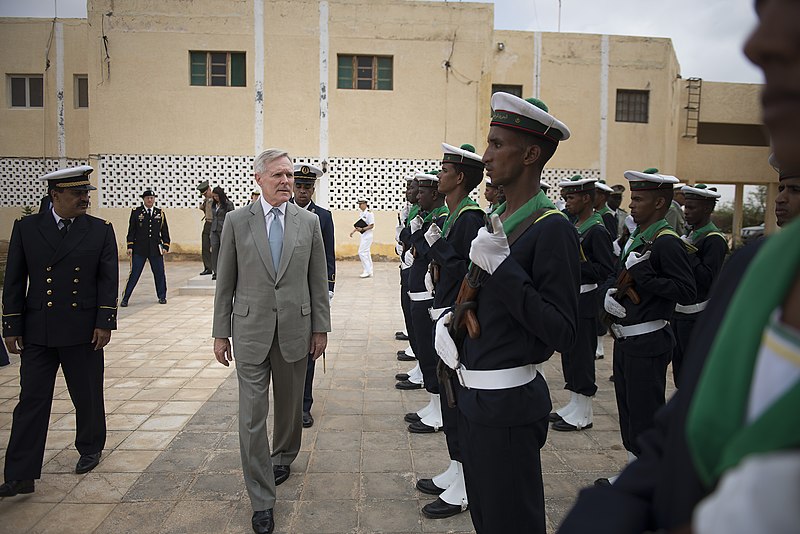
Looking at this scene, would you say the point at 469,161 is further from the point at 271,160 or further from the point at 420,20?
the point at 420,20

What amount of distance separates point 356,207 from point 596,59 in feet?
29.8

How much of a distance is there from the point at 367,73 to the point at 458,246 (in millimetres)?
14636

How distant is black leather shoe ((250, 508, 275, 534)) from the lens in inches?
127

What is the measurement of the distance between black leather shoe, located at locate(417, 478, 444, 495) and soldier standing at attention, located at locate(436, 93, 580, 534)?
4.11ft

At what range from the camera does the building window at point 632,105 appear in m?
19.3

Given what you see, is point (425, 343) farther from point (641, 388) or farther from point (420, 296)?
point (641, 388)

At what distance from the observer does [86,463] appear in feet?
13.2

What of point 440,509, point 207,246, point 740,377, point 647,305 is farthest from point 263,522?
point 207,246

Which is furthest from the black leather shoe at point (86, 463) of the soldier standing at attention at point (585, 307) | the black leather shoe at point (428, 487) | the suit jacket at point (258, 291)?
the soldier standing at attention at point (585, 307)

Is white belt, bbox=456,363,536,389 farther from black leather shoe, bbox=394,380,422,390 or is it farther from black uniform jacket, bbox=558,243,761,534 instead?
black leather shoe, bbox=394,380,422,390

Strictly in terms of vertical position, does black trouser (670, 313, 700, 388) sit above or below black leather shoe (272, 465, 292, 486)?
above

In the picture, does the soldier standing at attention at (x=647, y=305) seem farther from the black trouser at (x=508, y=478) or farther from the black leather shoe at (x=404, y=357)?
the black leather shoe at (x=404, y=357)

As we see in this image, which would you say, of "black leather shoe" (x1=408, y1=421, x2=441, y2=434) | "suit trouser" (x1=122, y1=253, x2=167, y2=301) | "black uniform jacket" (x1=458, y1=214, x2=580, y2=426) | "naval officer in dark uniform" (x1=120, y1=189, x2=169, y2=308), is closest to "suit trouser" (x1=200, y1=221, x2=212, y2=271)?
"suit trouser" (x1=122, y1=253, x2=167, y2=301)

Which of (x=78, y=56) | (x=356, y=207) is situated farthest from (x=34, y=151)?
(x=356, y=207)
